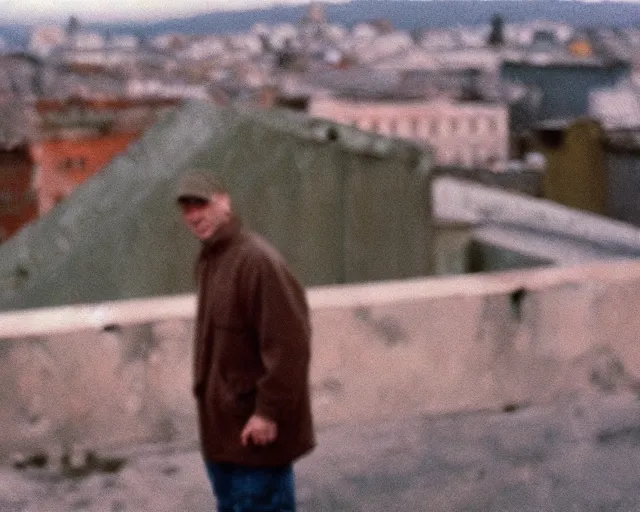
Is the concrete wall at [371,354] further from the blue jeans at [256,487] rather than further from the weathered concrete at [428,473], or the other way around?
the blue jeans at [256,487]

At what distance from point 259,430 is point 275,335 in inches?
9.3

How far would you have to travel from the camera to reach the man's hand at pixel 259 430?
2.76 m

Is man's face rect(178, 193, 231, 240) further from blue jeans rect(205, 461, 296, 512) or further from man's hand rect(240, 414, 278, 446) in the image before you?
blue jeans rect(205, 461, 296, 512)

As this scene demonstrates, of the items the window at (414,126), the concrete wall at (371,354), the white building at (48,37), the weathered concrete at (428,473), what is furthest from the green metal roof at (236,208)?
the white building at (48,37)

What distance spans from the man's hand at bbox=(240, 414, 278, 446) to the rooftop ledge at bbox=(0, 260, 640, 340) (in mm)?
1482

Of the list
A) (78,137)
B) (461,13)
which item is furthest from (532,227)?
(461,13)

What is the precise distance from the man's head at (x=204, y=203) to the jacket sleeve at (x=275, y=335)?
0.50ft

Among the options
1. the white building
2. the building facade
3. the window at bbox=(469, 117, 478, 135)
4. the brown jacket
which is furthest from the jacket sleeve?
the white building

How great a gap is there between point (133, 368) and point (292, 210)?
1.45 metres

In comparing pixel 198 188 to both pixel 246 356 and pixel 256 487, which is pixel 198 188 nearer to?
pixel 246 356

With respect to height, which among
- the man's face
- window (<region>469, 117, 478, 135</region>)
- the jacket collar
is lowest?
window (<region>469, 117, 478, 135</region>)

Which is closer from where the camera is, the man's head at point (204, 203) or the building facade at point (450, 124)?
the man's head at point (204, 203)

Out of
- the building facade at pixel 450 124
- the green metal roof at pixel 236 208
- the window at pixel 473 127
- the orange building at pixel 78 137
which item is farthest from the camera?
the window at pixel 473 127

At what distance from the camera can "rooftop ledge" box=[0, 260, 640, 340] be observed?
13.7 feet
